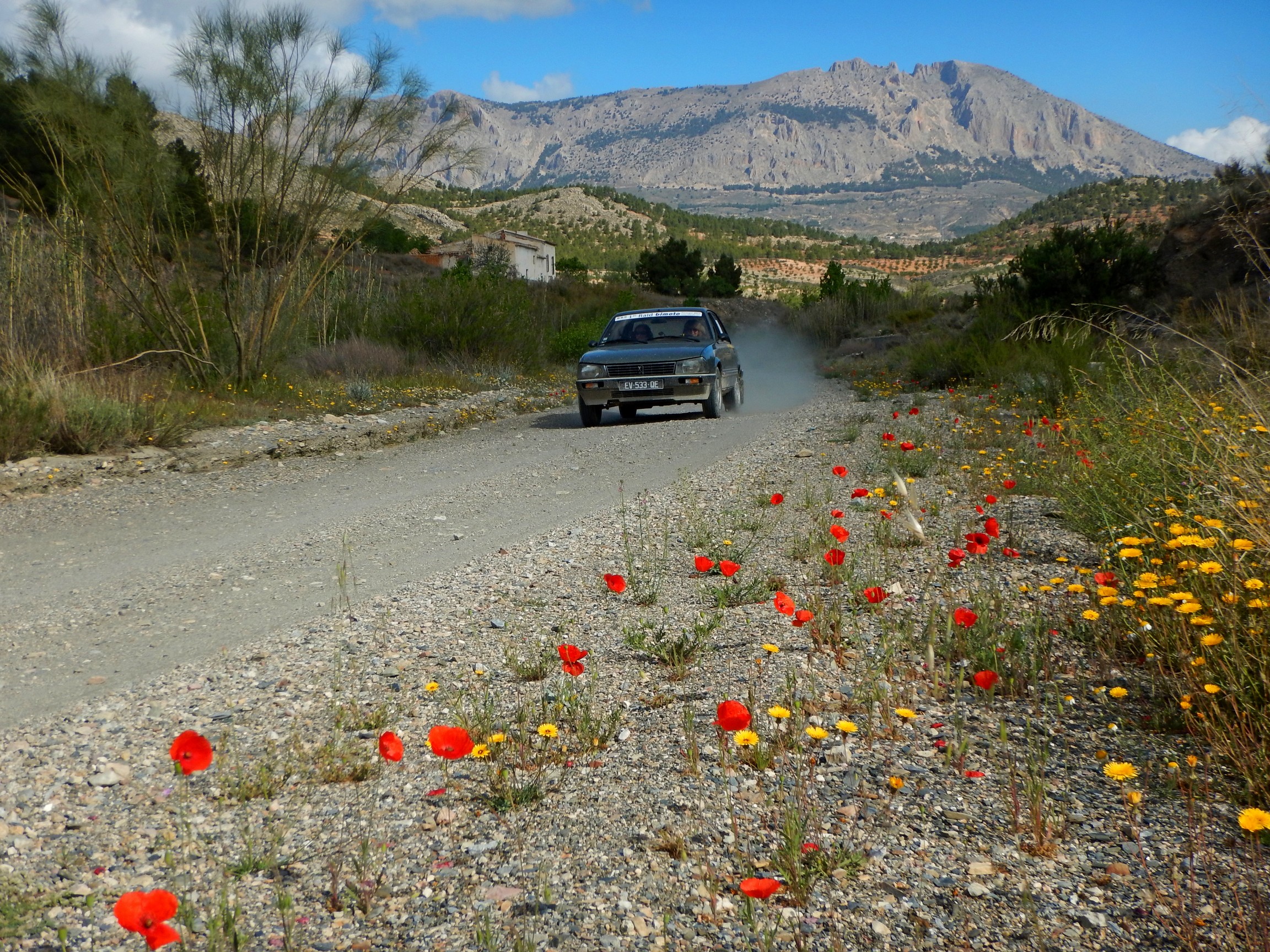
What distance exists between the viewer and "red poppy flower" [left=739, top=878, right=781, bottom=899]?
1724mm

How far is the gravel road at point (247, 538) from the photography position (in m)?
4.30

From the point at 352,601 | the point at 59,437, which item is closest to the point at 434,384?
the point at 59,437

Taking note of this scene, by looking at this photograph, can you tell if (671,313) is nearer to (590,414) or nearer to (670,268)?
(590,414)

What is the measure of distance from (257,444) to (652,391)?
17.6 ft

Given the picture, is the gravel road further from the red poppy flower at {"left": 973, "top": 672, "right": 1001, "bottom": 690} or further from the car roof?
the car roof

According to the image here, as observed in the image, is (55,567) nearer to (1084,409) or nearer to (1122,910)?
(1122,910)

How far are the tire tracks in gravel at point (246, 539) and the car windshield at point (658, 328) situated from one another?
10.5 feet

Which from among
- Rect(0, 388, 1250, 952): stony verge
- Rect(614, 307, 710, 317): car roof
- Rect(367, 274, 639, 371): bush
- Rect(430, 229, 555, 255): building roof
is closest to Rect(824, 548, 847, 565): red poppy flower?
Rect(0, 388, 1250, 952): stony verge

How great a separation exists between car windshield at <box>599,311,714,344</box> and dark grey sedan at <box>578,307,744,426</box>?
15mm

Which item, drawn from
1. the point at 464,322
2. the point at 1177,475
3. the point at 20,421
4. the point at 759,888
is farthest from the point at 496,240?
the point at 759,888

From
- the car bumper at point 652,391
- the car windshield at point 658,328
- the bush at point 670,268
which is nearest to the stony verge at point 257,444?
the car bumper at point 652,391

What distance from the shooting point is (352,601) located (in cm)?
487

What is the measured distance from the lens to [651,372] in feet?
44.4

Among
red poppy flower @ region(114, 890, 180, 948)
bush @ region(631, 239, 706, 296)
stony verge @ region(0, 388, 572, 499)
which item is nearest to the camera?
red poppy flower @ region(114, 890, 180, 948)
